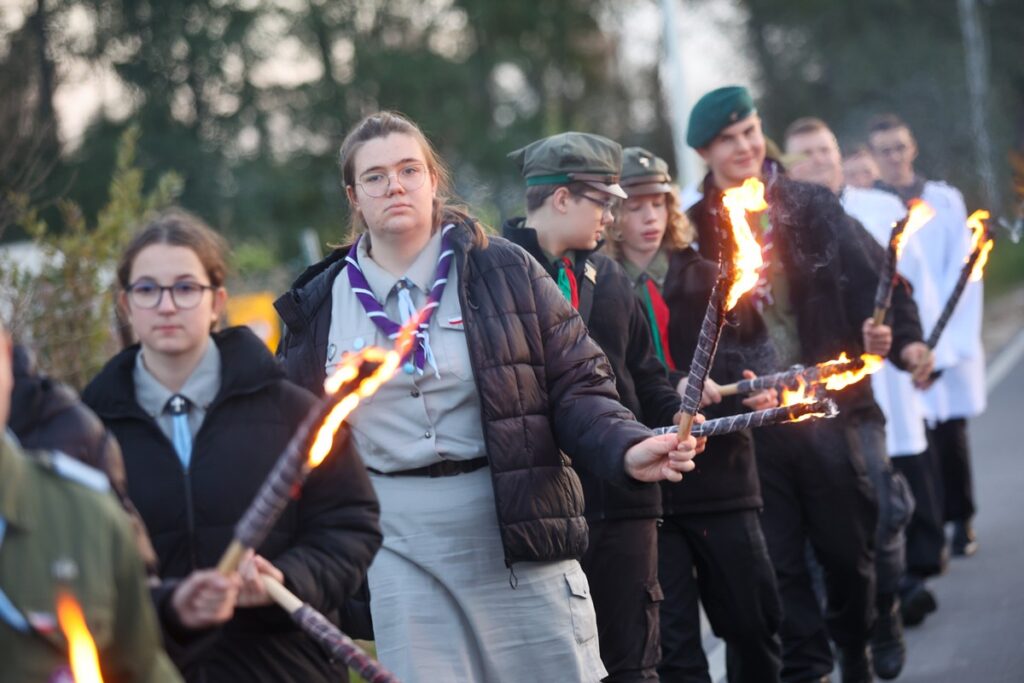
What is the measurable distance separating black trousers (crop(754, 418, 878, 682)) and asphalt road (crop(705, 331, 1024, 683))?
778 millimetres

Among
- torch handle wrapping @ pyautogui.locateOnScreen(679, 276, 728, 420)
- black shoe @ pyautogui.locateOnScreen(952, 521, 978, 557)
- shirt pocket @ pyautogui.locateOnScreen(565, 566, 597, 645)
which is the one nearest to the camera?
torch handle wrapping @ pyautogui.locateOnScreen(679, 276, 728, 420)

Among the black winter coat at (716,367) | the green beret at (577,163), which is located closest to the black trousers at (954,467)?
the black winter coat at (716,367)

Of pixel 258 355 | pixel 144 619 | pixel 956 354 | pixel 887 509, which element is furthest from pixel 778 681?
pixel 956 354

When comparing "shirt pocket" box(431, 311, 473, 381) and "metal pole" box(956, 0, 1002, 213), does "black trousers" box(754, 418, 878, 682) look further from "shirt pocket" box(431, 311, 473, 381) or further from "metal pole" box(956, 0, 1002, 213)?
"metal pole" box(956, 0, 1002, 213)

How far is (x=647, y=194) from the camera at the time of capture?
6629mm

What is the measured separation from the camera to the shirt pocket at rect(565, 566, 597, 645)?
501cm

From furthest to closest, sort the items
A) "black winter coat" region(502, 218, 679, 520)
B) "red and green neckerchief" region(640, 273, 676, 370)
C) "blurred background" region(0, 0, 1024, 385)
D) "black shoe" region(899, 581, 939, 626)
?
1. "blurred background" region(0, 0, 1024, 385)
2. "black shoe" region(899, 581, 939, 626)
3. "red and green neckerchief" region(640, 273, 676, 370)
4. "black winter coat" region(502, 218, 679, 520)

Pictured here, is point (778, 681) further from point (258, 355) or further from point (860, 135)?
point (860, 135)

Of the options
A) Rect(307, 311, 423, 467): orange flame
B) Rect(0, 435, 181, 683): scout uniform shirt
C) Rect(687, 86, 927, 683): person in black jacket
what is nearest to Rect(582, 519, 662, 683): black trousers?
Rect(687, 86, 927, 683): person in black jacket

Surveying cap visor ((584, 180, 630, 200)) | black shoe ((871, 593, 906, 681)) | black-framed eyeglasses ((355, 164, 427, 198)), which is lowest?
black shoe ((871, 593, 906, 681))

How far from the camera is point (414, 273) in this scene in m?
4.98

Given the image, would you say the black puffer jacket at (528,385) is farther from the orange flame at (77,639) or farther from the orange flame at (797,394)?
the orange flame at (77,639)

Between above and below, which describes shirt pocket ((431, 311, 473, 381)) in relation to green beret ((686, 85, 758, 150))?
below

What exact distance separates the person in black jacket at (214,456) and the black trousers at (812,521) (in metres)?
3.18
